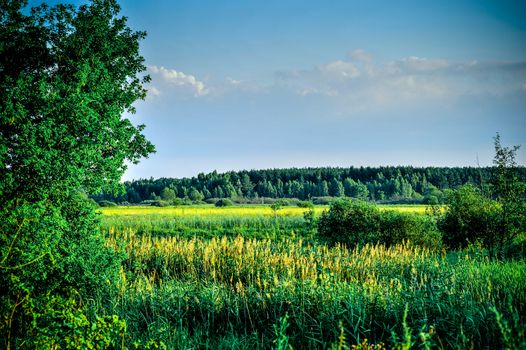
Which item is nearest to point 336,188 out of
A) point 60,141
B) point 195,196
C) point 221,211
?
point 195,196

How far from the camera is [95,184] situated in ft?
28.9

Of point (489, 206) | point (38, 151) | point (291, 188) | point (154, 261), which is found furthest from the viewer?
point (291, 188)

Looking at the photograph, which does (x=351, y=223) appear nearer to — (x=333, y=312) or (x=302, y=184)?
(x=333, y=312)

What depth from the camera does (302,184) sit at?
392ft

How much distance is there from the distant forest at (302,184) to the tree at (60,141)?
3492 inches

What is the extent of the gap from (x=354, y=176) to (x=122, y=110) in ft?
413

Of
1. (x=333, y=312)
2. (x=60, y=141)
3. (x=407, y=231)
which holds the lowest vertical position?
(x=407, y=231)

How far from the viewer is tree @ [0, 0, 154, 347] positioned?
742 centimetres

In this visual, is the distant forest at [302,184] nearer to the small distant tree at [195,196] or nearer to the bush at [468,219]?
the small distant tree at [195,196]

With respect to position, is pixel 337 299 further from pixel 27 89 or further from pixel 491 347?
pixel 27 89

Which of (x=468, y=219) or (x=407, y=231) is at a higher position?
(x=468, y=219)

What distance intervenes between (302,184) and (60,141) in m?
113

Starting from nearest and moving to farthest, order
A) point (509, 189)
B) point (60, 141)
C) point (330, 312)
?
point (330, 312)
point (60, 141)
point (509, 189)

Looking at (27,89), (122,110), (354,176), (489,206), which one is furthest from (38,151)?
(354,176)
